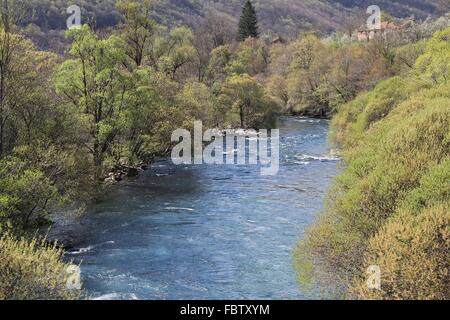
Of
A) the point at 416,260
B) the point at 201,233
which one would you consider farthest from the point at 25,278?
the point at 201,233

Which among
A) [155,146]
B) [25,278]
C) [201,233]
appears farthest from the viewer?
[155,146]

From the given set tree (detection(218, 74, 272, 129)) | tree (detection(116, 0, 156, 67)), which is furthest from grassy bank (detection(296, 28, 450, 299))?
tree (detection(218, 74, 272, 129))

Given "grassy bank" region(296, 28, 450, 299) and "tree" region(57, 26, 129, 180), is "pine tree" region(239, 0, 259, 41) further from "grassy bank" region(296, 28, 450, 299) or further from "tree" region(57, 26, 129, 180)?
"grassy bank" region(296, 28, 450, 299)

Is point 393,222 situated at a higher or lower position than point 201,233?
higher

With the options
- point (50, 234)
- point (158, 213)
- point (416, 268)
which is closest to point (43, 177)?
point (50, 234)

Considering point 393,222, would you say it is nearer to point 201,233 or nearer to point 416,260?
point 416,260

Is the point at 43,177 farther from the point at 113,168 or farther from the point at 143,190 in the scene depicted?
the point at 113,168

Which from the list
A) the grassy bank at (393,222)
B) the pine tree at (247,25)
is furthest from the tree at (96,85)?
the pine tree at (247,25)

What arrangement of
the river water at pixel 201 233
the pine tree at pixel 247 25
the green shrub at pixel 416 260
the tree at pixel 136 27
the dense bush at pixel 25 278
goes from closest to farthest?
1. the dense bush at pixel 25 278
2. the green shrub at pixel 416 260
3. the river water at pixel 201 233
4. the tree at pixel 136 27
5. the pine tree at pixel 247 25

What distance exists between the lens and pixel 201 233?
30.9 metres

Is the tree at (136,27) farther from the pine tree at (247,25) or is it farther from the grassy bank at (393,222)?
the pine tree at (247,25)

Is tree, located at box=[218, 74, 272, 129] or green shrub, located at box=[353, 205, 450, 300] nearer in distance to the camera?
green shrub, located at box=[353, 205, 450, 300]

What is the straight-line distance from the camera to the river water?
23359 mm

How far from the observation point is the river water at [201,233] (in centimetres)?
2336
